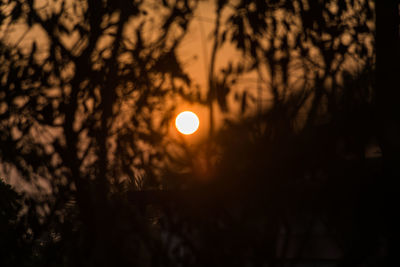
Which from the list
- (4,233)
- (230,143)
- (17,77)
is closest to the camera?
(230,143)

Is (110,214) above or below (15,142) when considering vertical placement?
below

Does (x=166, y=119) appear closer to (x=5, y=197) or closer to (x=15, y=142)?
(x=15, y=142)

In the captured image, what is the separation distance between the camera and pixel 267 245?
4.63 metres

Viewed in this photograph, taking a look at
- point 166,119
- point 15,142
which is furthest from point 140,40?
point 15,142

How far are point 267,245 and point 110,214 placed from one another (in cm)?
158

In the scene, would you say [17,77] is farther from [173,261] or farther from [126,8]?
[173,261]

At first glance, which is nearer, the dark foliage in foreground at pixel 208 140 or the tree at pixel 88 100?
the dark foliage in foreground at pixel 208 140

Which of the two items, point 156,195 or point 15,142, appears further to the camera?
point 15,142

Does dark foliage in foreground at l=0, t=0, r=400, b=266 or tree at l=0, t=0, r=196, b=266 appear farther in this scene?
tree at l=0, t=0, r=196, b=266

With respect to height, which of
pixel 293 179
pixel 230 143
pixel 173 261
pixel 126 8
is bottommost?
pixel 173 261

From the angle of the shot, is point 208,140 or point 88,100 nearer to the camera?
point 208,140

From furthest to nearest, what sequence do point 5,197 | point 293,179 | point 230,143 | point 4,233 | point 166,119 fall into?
1. point 5,197
2. point 4,233
3. point 166,119
4. point 230,143
5. point 293,179

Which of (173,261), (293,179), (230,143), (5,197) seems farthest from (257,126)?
(5,197)

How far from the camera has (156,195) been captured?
16.6 feet
